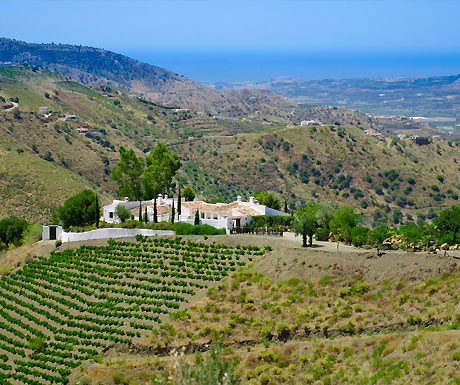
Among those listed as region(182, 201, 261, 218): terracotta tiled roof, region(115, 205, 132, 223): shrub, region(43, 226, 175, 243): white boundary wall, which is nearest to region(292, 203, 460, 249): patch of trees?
region(182, 201, 261, 218): terracotta tiled roof

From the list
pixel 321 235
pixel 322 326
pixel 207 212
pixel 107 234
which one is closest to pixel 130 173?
pixel 207 212

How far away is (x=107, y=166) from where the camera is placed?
124 metres

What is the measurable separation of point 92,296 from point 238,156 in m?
90.0

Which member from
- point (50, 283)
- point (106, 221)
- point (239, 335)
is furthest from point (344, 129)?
point (239, 335)

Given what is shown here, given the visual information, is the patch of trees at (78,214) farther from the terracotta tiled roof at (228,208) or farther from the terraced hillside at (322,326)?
the terraced hillside at (322,326)

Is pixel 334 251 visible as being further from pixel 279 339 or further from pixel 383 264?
pixel 279 339

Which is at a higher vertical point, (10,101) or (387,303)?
(10,101)

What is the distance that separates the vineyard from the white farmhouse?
18.6ft

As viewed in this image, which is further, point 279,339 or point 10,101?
point 10,101

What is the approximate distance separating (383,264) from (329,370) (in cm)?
1111

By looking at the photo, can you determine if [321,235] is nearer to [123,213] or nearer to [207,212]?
[207,212]

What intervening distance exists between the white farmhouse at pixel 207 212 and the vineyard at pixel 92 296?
5663 millimetres

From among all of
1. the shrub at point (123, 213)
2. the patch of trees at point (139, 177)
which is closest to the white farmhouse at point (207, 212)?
the shrub at point (123, 213)

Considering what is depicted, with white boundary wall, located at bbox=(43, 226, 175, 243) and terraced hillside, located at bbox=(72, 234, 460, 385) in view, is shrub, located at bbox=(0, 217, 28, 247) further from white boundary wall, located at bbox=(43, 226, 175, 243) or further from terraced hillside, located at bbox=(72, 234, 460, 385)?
terraced hillside, located at bbox=(72, 234, 460, 385)
